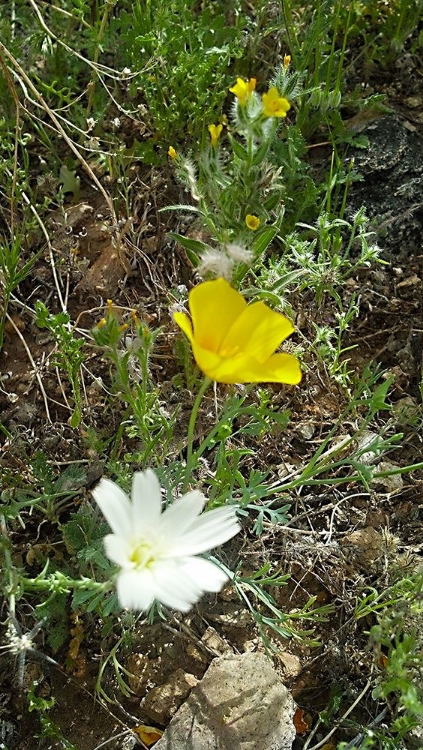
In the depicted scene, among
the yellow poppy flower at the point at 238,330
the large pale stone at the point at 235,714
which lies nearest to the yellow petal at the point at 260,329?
the yellow poppy flower at the point at 238,330

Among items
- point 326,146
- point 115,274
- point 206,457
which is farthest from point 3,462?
point 326,146

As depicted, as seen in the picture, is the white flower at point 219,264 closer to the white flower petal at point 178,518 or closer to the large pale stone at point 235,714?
the white flower petal at point 178,518

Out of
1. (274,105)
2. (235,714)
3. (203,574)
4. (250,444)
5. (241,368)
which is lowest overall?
(235,714)

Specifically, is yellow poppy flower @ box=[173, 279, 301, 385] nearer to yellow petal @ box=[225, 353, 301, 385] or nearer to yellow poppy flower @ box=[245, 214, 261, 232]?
yellow petal @ box=[225, 353, 301, 385]

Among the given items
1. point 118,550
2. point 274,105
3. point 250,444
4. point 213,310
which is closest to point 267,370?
point 213,310

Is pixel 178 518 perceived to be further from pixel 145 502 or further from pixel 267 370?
pixel 267 370

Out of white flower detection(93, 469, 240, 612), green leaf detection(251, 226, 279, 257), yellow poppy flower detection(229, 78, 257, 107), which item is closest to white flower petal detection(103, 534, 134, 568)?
white flower detection(93, 469, 240, 612)

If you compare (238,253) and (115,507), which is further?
(238,253)

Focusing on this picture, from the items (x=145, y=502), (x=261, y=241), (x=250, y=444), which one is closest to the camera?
(x=145, y=502)
